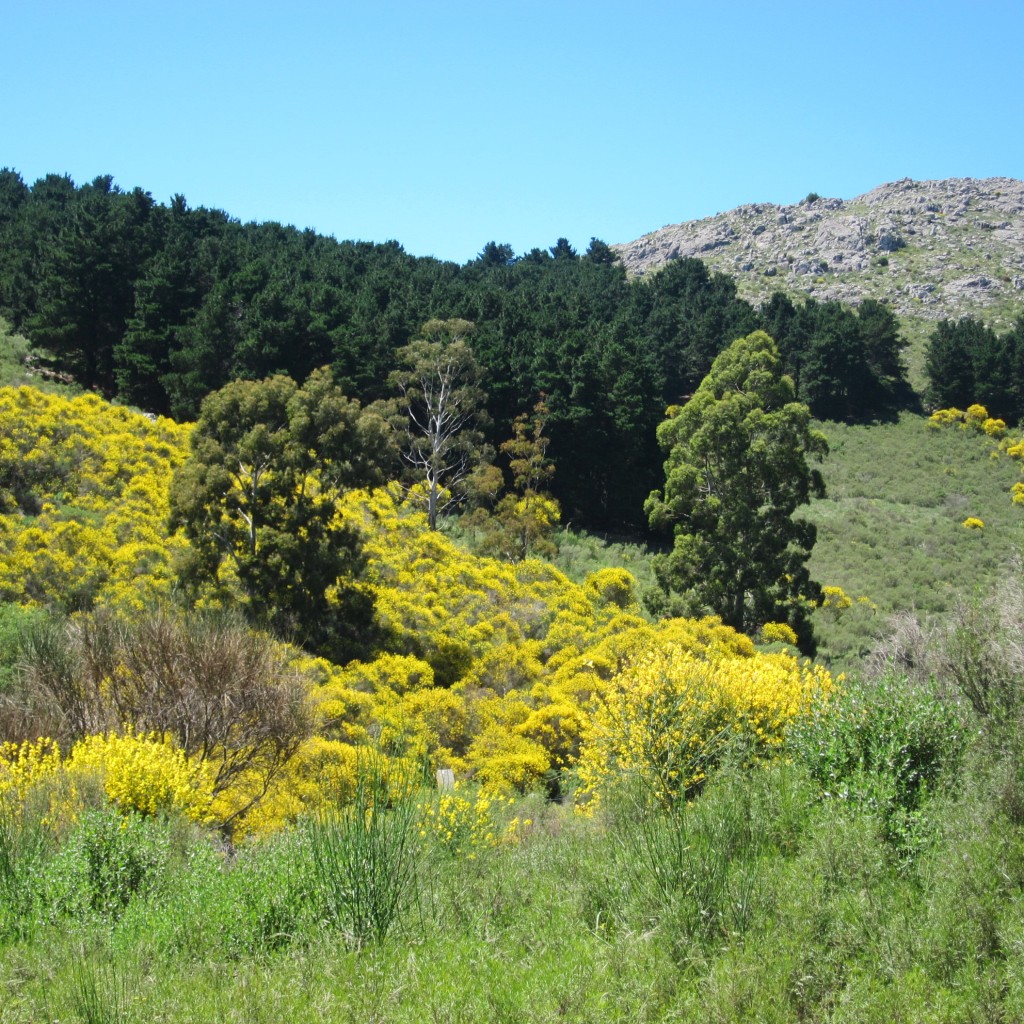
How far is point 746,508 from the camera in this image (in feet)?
90.2

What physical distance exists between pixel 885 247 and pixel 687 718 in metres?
100

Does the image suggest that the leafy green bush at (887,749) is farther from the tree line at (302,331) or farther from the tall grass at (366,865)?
the tree line at (302,331)

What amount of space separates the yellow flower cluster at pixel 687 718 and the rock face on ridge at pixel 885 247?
7619 cm

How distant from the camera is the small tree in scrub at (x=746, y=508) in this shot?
2744 cm

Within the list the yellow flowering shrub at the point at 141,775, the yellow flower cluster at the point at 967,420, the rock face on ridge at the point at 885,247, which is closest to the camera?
the yellow flowering shrub at the point at 141,775

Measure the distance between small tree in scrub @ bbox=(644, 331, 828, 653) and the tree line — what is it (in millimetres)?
11518

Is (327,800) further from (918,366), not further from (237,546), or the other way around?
(918,366)

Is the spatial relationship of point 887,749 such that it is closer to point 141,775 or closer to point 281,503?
point 141,775

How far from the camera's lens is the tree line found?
3922 cm

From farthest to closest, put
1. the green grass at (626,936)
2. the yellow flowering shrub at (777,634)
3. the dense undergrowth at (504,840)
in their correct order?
the yellow flowering shrub at (777,634) → the dense undergrowth at (504,840) → the green grass at (626,936)

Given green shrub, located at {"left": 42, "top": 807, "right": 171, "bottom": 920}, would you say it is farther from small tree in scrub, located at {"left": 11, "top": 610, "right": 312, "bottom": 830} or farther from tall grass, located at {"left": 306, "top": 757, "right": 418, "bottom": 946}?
small tree in scrub, located at {"left": 11, "top": 610, "right": 312, "bottom": 830}

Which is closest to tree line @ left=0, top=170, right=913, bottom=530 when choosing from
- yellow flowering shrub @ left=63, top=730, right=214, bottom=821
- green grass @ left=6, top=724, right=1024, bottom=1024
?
yellow flowering shrub @ left=63, top=730, right=214, bottom=821

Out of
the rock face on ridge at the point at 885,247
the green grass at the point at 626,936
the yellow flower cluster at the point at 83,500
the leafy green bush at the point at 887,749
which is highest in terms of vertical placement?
the rock face on ridge at the point at 885,247

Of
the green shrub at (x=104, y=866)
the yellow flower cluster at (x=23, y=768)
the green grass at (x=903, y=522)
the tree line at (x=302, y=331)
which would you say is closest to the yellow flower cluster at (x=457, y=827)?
the green shrub at (x=104, y=866)
